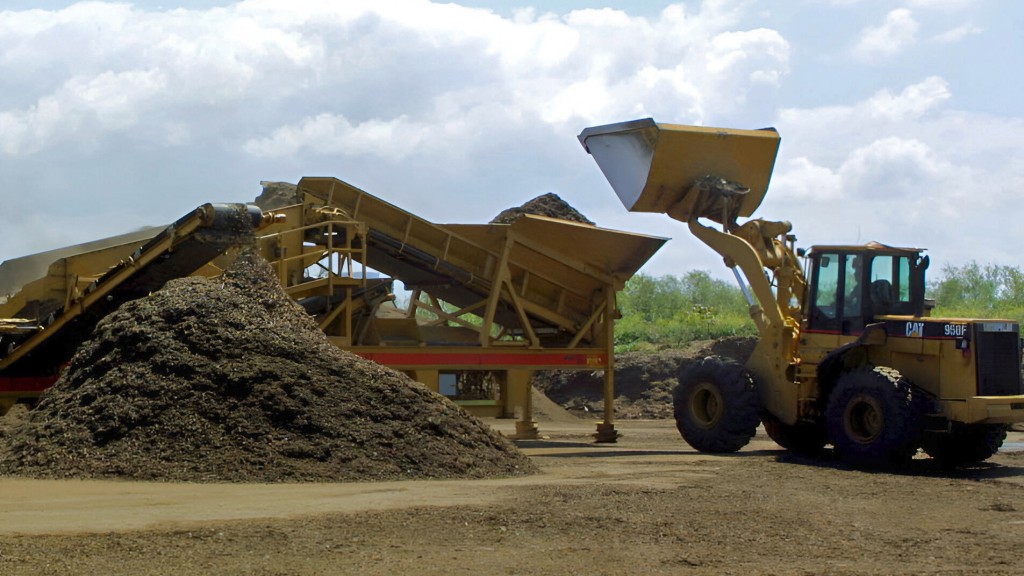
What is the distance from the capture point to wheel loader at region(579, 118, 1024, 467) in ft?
41.4

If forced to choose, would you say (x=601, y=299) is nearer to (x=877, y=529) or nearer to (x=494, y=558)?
(x=877, y=529)

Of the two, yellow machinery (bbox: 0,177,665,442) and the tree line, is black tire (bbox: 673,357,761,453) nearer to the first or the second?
yellow machinery (bbox: 0,177,665,442)

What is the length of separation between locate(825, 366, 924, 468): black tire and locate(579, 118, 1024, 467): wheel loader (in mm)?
15

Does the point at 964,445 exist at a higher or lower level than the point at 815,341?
lower

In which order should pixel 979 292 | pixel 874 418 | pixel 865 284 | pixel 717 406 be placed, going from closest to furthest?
pixel 874 418, pixel 865 284, pixel 717 406, pixel 979 292

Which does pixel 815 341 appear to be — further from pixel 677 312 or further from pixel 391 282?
pixel 677 312

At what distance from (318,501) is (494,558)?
91.4 inches

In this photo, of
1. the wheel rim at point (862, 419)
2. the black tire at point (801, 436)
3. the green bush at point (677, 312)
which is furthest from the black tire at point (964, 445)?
the green bush at point (677, 312)

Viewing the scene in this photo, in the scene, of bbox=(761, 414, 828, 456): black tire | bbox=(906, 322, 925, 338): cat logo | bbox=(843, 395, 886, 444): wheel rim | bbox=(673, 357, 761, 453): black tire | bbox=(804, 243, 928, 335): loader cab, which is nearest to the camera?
bbox=(843, 395, 886, 444): wheel rim

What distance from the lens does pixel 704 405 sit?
15.2 metres

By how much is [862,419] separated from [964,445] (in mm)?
1467

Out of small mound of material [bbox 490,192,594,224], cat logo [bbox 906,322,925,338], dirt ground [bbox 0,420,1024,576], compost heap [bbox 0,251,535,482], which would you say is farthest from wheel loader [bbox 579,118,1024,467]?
compost heap [bbox 0,251,535,482]

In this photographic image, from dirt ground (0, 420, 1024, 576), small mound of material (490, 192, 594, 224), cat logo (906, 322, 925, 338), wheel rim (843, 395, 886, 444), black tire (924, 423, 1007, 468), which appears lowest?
dirt ground (0, 420, 1024, 576)

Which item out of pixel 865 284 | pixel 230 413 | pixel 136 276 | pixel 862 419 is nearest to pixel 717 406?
pixel 862 419
